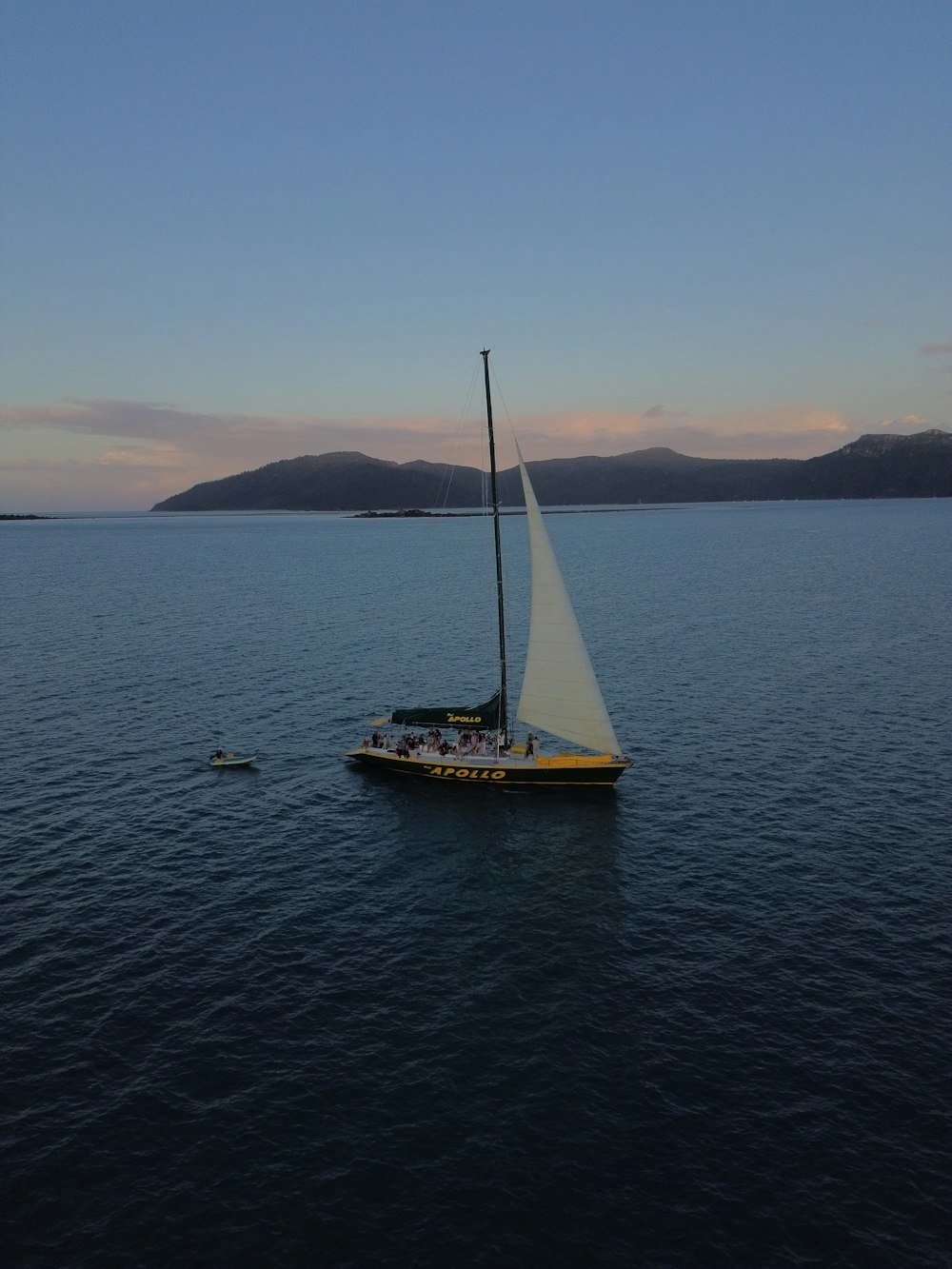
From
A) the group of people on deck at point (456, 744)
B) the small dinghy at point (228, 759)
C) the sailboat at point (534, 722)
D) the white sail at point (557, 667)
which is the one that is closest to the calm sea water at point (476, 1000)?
the small dinghy at point (228, 759)

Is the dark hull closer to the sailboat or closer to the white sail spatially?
the sailboat

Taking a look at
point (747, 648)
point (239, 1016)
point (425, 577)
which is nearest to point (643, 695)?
point (747, 648)

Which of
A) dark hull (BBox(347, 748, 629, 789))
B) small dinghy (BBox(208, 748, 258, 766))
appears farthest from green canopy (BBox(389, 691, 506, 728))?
small dinghy (BBox(208, 748, 258, 766))

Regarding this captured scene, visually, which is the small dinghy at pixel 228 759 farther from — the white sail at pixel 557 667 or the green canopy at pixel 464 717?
the white sail at pixel 557 667

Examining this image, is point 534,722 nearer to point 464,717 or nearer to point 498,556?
point 464,717

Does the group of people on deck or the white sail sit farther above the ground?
the white sail

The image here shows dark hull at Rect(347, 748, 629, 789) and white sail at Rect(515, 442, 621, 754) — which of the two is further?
dark hull at Rect(347, 748, 629, 789)

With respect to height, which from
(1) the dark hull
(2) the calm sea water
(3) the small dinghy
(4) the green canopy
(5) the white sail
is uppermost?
(5) the white sail
